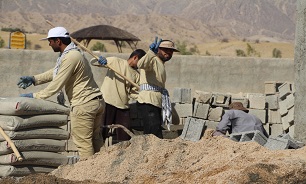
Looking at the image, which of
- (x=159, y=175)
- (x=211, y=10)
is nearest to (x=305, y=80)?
(x=159, y=175)

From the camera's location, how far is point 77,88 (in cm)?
888

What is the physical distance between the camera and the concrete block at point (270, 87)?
516 inches

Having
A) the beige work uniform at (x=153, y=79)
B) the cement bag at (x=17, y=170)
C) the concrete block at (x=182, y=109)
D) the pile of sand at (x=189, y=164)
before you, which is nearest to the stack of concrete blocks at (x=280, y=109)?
the concrete block at (x=182, y=109)

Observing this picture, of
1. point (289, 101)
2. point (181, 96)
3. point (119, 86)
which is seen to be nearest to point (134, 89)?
point (119, 86)

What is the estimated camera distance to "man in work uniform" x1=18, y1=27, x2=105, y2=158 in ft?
28.6

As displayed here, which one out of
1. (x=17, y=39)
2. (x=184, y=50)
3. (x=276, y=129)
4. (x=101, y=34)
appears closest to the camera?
(x=276, y=129)

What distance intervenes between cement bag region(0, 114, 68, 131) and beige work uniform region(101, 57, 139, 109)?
1722mm

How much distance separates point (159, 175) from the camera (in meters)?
6.54

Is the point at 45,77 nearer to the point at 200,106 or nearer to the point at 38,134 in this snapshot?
the point at 38,134

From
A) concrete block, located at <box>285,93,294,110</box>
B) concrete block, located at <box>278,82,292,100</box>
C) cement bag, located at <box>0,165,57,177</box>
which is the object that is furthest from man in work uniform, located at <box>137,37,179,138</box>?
concrete block, located at <box>278,82,292,100</box>

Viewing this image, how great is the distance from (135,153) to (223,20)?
84.2 metres

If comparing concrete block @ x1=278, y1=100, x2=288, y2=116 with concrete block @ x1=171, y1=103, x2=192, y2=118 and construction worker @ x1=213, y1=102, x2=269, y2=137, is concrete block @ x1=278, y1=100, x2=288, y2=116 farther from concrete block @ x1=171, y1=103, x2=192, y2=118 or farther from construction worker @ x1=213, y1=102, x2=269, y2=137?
construction worker @ x1=213, y1=102, x2=269, y2=137

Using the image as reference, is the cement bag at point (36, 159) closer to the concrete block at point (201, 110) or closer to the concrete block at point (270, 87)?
the concrete block at point (201, 110)

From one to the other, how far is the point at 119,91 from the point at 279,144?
11.5 feet
